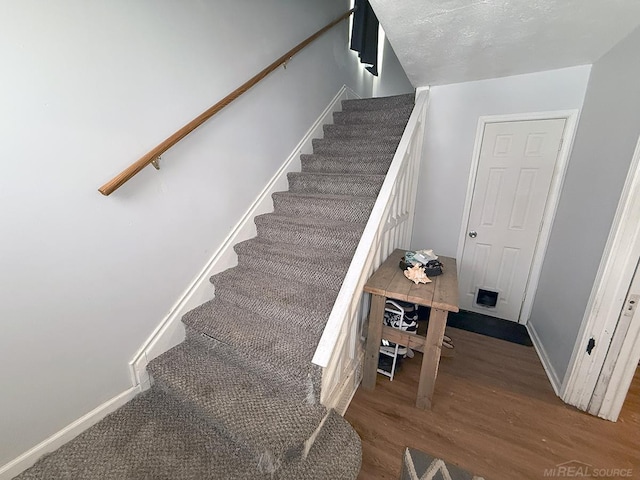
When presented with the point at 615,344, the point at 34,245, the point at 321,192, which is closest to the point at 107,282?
the point at 34,245

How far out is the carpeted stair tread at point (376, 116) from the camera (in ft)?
8.46

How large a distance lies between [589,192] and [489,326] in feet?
4.24

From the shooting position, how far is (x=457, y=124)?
225 centimetres

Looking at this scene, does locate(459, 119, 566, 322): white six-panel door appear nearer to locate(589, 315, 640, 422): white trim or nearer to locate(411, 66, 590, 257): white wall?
locate(411, 66, 590, 257): white wall

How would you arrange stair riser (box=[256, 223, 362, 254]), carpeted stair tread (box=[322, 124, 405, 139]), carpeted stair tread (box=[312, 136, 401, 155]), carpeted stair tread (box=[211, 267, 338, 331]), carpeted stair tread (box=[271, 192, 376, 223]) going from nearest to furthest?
carpeted stair tread (box=[211, 267, 338, 331]) → stair riser (box=[256, 223, 362, 254]) → carpeted stair tread (box=[271, 192, 376, 223]) → carpeted stair tread (box=[312, 136, 401, 155]) → carpeted stair tread (box=[322, 124, 405, 139])

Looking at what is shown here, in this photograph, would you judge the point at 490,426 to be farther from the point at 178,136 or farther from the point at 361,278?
the point at 178,136

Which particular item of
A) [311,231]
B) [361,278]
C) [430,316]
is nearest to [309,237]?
[311,231]

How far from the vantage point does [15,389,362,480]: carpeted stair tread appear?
105 cm

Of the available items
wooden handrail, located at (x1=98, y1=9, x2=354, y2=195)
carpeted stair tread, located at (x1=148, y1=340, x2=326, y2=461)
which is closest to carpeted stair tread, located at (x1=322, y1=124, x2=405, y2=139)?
wooden handrail, located at (x1=98, y1=9, x2=354, y2=195)

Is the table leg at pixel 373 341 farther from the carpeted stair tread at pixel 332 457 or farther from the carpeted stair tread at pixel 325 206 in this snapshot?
the carpeted stair tread at pixel 325 206

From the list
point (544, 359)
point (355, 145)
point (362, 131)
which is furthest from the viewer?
point (362, 131)

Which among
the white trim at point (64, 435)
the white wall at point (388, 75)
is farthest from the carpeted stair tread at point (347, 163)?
the white wall at point (388, 75)

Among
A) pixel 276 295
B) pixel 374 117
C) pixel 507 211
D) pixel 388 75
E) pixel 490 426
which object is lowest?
pixel 490 426

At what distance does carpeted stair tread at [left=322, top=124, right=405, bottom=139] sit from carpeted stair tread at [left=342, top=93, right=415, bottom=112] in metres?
0.29
